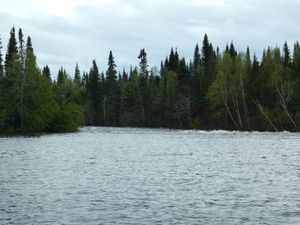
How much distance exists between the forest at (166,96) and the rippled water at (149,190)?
136ft

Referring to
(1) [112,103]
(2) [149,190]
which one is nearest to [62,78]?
(1) [112,103]

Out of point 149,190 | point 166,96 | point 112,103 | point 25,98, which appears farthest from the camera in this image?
point 112,103

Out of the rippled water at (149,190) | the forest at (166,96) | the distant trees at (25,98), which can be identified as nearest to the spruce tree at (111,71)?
the forest at (166,96)

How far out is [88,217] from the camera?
17.8 metres

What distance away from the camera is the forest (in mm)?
79375

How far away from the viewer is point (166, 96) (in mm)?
127812

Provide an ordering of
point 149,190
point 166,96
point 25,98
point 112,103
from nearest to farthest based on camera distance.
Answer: point 149,190, point 25,98, point 166,96, point 112,103

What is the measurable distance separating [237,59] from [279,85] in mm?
10374

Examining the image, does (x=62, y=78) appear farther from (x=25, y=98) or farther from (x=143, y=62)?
(x=25, y=98)

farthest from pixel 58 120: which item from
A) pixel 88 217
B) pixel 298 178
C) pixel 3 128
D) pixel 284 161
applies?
pixel 88 217

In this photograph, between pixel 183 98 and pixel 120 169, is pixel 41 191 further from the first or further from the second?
pixel 183 98

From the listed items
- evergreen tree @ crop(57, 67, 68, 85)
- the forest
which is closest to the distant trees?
the forest

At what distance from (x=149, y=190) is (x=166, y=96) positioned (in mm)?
104409

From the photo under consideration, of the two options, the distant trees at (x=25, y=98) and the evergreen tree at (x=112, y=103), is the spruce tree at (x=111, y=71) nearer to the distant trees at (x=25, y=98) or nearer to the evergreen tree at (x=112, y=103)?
the evergreen tree at (x=112, y=103)
